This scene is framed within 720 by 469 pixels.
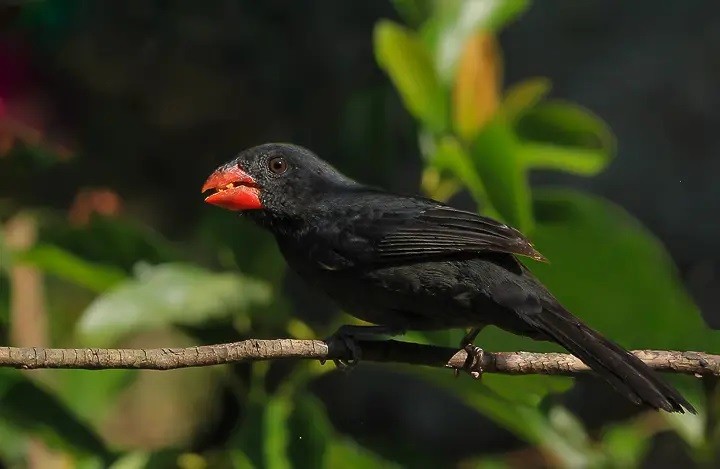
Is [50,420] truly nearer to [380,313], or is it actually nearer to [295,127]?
[380,313]

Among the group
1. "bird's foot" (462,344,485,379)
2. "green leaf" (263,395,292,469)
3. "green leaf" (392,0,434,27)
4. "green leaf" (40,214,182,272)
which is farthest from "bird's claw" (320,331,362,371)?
"green leaf" (392,0,434,27)

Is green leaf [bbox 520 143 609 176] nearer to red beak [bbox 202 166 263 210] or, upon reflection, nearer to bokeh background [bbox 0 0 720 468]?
bokeh background [bbox 0 0 720 468]

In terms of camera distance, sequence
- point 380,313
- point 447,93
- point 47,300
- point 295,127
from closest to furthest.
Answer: point 380,313 < point 447,93 < point 47,300 < point 295,127

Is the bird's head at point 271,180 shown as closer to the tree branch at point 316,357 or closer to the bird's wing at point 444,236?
the bird's wing at point 444,236

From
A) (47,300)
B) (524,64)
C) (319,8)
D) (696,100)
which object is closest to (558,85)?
(524,64)

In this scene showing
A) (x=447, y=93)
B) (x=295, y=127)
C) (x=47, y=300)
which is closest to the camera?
(x=447, y=93)

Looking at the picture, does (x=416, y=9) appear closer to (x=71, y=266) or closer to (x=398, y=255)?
(x=398, y=255)

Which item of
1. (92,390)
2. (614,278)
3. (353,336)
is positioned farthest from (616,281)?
(92,390)
